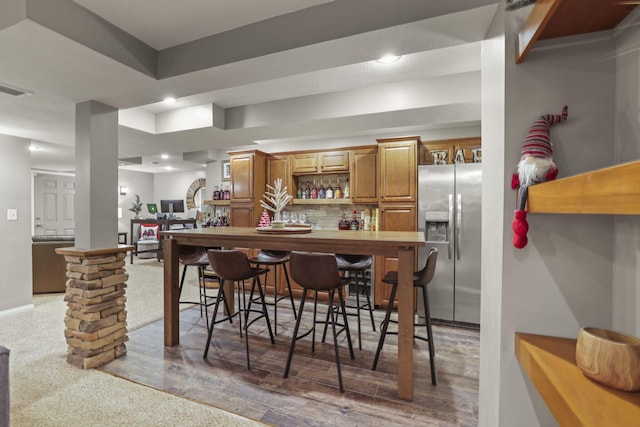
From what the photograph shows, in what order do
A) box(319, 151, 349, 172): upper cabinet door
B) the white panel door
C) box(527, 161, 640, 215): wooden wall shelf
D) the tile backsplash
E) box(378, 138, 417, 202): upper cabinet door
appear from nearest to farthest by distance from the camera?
box(527, 161, 640, 215): wooden wall shelf < box(378, 138, 417, 202): upper cabinet door < box(319, 151, 349, 172): upper cabinet door < the tile backsplash < the white panel door

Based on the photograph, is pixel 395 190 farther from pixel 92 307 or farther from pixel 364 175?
pixel 92 307

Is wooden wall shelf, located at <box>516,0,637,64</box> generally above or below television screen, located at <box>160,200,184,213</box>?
above

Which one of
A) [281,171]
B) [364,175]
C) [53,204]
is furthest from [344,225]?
[53,204]

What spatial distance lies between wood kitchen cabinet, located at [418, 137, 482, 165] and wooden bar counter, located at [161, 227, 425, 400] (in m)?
1.97

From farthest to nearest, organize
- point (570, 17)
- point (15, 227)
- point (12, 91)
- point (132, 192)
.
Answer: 1. point (132, 192)
2. point (15, 227)
3. point (12, 91)
4. point (570, 17)

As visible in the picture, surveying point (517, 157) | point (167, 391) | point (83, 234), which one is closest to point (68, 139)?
point (83, 234)

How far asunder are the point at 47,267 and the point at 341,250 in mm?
4841

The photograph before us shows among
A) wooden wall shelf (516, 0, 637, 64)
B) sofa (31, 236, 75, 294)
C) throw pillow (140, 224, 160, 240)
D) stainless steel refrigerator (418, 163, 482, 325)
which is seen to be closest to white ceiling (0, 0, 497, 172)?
wooden wall shelf (516, 0, 637, 64)

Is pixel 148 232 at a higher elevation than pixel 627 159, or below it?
below

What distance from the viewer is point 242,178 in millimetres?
4648

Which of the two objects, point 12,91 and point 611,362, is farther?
point 12,91

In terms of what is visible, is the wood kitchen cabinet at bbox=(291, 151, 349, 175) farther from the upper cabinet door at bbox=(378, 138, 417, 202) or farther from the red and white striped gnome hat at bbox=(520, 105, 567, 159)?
the red and white striped gnome hat at bbox=(520, 105, 567, 159)

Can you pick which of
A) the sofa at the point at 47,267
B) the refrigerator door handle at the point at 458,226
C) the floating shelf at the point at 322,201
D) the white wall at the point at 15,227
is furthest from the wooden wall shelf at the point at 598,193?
the sofa at the point at 47,267

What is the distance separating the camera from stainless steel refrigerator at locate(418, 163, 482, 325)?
3281 millimetres
